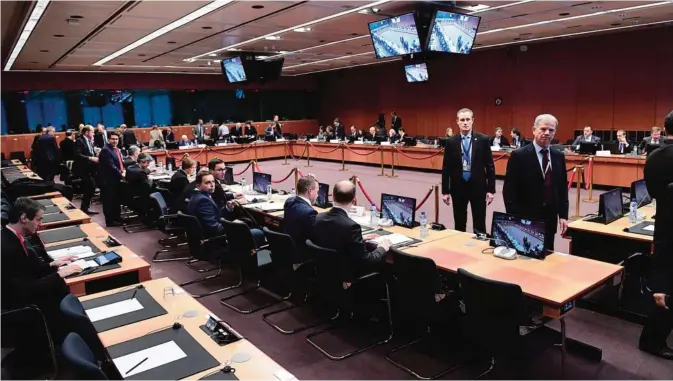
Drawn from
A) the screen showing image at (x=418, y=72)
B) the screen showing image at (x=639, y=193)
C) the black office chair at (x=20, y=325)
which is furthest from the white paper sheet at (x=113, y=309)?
the screen showing image at (x=418, y=72)

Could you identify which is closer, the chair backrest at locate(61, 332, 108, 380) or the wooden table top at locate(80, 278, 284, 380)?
the chair backrest at locate(61, 332, 108, 380)

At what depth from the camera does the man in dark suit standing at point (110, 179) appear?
809cm

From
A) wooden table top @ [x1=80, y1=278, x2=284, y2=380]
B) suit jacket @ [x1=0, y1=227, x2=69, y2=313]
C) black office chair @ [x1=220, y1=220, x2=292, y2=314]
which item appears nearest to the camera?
wooden table top @ [x1=80, y1=278, x2=284, y2=380]

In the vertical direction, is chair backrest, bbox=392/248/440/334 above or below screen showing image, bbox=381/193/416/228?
below

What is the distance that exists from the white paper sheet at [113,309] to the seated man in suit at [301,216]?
1508mm

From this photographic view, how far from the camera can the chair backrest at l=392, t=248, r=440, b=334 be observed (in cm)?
326

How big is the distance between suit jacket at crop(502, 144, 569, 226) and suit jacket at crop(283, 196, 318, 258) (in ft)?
5.73

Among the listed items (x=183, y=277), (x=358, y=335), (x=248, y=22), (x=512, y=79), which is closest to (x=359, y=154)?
(x=512, y=79)

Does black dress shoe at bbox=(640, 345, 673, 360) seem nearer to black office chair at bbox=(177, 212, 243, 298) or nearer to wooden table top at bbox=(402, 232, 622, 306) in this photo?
wooden table top at bbox=(402, 232, 622, 306)

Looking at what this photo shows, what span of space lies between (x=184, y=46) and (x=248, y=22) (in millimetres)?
3523

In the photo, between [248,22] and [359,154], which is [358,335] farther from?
[359,154]

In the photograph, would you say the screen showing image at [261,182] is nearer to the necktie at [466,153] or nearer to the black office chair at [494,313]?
the necktie at [466,153]

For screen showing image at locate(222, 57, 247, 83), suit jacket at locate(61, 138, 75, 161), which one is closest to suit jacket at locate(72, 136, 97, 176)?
suit jacket at locate(61, 138, 75, 161)

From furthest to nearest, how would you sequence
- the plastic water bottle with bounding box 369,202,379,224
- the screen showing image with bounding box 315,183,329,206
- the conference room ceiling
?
the conference room ceiling, the screen showing image with bounding box 315,183,329,206, the plastic water bottle with bounding box 369,202,379,224
